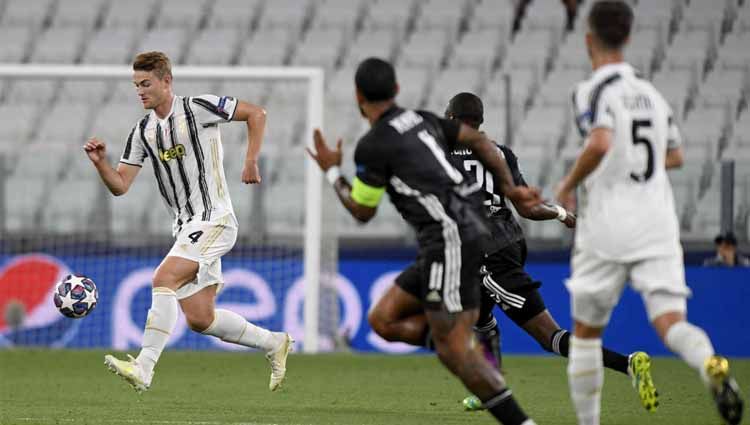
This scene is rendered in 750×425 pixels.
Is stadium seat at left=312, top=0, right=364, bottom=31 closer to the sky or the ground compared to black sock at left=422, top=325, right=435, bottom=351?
closer to the sky

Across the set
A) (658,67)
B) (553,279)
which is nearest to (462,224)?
(553,279)

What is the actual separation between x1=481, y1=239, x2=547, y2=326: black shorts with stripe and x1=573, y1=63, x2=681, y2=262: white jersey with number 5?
2793mm

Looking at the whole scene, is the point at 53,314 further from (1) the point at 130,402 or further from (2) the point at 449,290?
(2) the point at 449,290

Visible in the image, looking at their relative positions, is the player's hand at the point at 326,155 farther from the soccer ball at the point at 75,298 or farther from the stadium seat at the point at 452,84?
the stadium seat at the point at 452,84

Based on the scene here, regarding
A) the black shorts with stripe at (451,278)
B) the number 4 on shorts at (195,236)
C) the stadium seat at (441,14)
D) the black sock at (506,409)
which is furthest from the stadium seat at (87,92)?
the black sock at (506,409)

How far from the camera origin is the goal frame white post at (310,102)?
558 inches

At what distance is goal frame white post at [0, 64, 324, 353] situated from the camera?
14172 millimetres

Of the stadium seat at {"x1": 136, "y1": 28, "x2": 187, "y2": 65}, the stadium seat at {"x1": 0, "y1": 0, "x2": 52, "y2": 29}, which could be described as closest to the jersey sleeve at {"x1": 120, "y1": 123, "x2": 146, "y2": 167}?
the stadium seat at {"x1": 136, "y1": 28, "x2": 187, "y2": 65}

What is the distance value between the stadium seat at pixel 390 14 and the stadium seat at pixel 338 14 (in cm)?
22

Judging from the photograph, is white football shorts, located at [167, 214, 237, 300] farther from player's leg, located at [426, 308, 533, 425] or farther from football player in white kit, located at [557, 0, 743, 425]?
football player in white kit, located at [557, 0, 743, 425]

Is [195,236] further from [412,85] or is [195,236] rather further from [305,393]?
[412,85]

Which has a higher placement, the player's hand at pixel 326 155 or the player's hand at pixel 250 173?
the player's hand at pixel 326 155

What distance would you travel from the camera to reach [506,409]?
565cm

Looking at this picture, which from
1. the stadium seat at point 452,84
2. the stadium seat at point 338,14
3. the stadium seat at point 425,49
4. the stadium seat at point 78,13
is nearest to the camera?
the stadium seat at point 452,84
